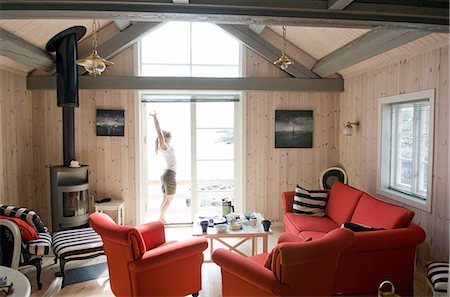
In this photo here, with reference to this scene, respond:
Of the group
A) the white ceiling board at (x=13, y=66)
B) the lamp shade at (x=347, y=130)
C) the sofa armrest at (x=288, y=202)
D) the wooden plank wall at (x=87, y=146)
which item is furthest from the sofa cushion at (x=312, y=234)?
the white ceiling board at (x=13, y=66)

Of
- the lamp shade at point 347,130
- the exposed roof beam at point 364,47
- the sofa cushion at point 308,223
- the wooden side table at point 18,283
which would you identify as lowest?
the sofa cushion at point 308,223

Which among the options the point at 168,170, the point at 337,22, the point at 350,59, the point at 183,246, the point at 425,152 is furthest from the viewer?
the point at 168,170

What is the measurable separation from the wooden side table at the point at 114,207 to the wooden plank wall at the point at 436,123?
3.69 m

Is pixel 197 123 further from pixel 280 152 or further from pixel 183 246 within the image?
pixel 183 246

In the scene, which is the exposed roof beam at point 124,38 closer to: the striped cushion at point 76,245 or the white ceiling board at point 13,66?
the white ceiling board at point 13,66

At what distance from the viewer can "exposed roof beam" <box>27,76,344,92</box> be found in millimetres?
4785

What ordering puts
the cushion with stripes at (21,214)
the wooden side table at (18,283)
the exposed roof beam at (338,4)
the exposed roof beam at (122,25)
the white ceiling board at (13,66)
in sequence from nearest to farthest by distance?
the wooden side table at (18,283) < the exposed roof beam at (338,4) < the cushion with stripes at (21,214) < the white ceiling board at (13,66) < the exposed roof beam at (122,25)

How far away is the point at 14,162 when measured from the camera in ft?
14.8

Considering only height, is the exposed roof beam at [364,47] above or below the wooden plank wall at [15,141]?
above

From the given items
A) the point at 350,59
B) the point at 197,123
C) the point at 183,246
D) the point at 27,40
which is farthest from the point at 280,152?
the point at 27,40

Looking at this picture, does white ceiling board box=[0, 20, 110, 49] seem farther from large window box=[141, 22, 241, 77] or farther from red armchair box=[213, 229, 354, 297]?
red armchair box=[213, 229, 354, 297]

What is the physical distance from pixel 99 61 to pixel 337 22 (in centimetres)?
214

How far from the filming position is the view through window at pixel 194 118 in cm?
532

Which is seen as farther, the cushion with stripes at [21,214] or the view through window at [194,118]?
the view through window at [194,118]
